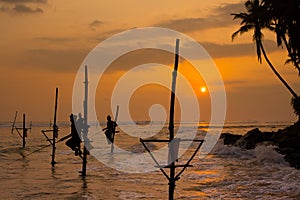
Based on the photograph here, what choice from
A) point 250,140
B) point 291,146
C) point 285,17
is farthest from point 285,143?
point 285,17

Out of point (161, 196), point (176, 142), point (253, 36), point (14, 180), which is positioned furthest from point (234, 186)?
point (253, 36)

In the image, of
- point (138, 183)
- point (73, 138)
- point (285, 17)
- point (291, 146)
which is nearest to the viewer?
point (138, 183)

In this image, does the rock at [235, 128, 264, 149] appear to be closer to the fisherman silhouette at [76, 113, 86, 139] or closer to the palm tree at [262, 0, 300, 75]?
the palm tree at [262, 0, 300, 75]

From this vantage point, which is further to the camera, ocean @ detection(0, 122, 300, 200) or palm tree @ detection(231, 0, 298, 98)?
palm tree @ detection(231, 0, 298, 98)

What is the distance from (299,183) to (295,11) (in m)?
15.7

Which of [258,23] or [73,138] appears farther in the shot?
[258,23]

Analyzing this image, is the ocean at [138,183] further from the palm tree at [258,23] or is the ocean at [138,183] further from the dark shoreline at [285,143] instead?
the palm tree at [258,23]

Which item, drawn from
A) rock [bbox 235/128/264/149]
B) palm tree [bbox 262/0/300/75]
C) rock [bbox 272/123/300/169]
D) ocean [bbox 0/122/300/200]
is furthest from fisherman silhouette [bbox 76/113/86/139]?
rock [bbox 235/128/264/149]

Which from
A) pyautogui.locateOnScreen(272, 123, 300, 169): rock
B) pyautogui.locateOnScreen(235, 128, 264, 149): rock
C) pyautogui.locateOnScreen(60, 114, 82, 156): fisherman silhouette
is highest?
pyautogui.locateOnScreen(60, 114, 82, 156): fisherman silhouette

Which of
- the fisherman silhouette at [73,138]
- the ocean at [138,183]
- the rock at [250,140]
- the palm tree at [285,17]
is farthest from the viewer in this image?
the rock at [250,140]

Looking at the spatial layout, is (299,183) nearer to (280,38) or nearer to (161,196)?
(161,196)

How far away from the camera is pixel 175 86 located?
474 inches

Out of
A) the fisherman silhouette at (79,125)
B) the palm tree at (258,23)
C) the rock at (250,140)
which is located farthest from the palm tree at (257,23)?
the fisherman silhouette at (79,125)

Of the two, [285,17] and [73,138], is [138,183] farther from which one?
[285,17]
